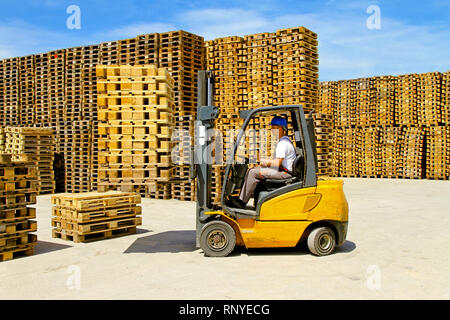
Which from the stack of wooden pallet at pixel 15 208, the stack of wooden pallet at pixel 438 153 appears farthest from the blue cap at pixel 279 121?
the stack of wooden pallet at pixel 438 153

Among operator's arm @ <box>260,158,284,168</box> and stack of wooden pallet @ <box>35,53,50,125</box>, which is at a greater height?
stack of wooden pallet @ <box>35,53,50,125</box>

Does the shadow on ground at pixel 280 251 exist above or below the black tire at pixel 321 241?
below

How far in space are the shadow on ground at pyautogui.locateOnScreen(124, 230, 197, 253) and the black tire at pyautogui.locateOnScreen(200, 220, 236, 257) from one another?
61cm

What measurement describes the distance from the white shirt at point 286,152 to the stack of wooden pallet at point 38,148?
39.7 ft

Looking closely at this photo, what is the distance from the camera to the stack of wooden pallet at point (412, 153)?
2114cm

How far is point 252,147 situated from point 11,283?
343 inches

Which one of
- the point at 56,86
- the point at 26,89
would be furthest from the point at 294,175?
the point at 26,89

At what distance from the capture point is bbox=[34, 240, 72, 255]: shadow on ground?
6758 millimetres

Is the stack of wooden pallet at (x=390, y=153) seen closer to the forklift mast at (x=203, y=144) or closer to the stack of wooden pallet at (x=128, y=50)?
the stack of wooden pallet at (x=128, y=50)

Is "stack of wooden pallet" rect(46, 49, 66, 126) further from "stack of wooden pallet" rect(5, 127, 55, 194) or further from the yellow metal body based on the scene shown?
the yellow metal body

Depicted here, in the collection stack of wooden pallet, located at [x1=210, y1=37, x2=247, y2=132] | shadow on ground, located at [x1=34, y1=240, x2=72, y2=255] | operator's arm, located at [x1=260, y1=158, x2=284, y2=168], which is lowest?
shadow on ground, located at [x1=34, y1=240, x2=72, y2=255]

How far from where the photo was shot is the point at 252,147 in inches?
504

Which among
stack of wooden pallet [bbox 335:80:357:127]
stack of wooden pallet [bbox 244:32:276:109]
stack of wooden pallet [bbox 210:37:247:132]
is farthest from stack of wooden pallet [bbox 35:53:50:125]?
stack of wooden pallet [bbox 335:80:357:127]

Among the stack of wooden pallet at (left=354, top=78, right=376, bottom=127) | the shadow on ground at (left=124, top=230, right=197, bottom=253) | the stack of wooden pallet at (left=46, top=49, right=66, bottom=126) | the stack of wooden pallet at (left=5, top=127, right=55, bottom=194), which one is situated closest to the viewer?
the shadow on ground at (left=124, top=230, right=197, bottom=253)
